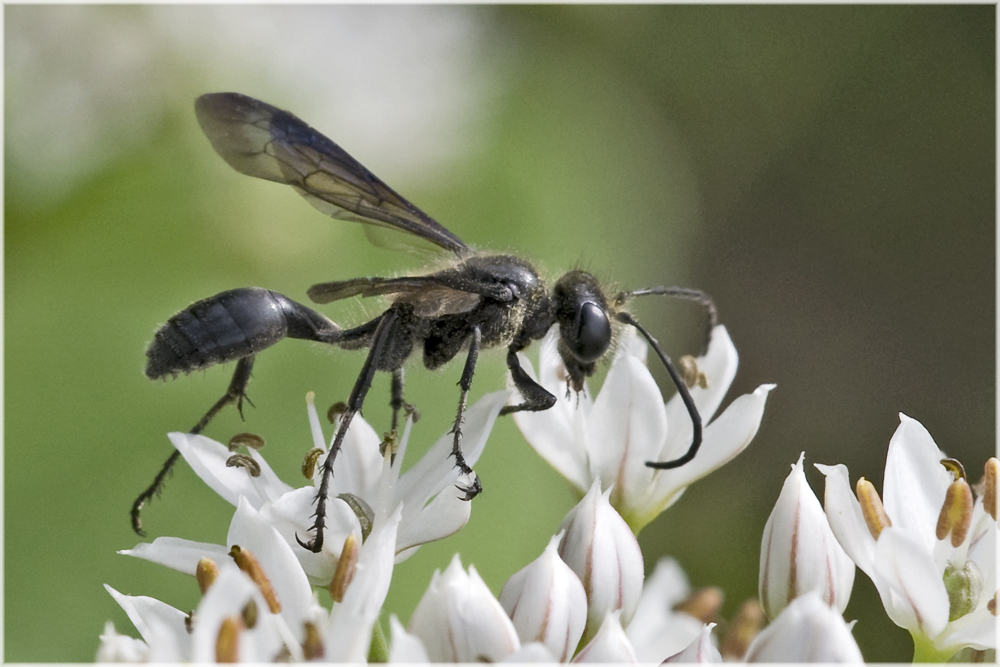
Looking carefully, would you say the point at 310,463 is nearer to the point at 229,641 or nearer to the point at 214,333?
the point at 214,333

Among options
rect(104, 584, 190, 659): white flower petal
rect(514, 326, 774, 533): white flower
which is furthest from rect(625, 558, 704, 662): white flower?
rect(104, 584, 190, 659): white flower petal

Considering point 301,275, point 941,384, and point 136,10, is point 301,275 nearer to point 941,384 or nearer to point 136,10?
point 136,10

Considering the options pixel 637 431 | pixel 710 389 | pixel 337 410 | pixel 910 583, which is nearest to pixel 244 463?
pixel 337 410

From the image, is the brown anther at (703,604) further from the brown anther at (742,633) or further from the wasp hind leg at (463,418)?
the wasp hind leg at (463,418)

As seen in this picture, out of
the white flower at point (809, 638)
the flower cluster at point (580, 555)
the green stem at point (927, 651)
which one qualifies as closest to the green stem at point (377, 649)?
the flower cluster at point (580, 555)

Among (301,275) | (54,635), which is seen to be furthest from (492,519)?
(54,635)

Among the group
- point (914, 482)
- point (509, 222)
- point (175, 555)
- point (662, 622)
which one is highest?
point (509, 222)
